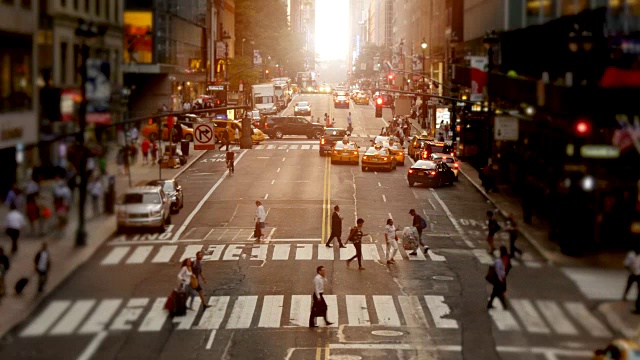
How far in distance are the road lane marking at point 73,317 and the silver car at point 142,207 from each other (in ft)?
6.81

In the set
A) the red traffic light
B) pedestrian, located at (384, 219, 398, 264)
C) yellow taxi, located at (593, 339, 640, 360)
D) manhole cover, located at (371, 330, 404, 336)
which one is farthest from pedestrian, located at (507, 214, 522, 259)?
pedestrian, located at (384, 219, 398, 264)

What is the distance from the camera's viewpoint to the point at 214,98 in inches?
1318

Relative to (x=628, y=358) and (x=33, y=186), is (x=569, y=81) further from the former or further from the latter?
(x=33, y=186)

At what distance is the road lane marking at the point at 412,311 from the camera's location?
33344 millimetres

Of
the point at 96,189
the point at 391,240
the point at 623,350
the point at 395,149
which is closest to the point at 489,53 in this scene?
the point at 623,350

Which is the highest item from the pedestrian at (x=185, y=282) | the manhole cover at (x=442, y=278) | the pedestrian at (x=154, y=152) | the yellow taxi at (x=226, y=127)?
the yellow taxi at (x=226, y=127)

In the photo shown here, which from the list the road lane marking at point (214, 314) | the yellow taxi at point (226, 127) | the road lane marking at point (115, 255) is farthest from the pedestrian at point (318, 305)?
the yellow taxi at point (226, 127)

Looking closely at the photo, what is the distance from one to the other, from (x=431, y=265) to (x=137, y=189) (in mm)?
17386

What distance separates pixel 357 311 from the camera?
35.6 metres

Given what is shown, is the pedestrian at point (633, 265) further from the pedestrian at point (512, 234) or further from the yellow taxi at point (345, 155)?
the yellow taxi at point (345, 155)

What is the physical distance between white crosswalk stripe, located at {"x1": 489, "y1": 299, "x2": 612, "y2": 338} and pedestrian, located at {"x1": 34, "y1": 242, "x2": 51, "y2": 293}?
39.3 ft

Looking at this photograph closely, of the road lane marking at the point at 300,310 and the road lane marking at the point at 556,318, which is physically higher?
the road lane marking at the point at 556,318

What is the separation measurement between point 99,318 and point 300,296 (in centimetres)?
1236

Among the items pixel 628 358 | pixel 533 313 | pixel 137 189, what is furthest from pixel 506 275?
pixel 137 189
